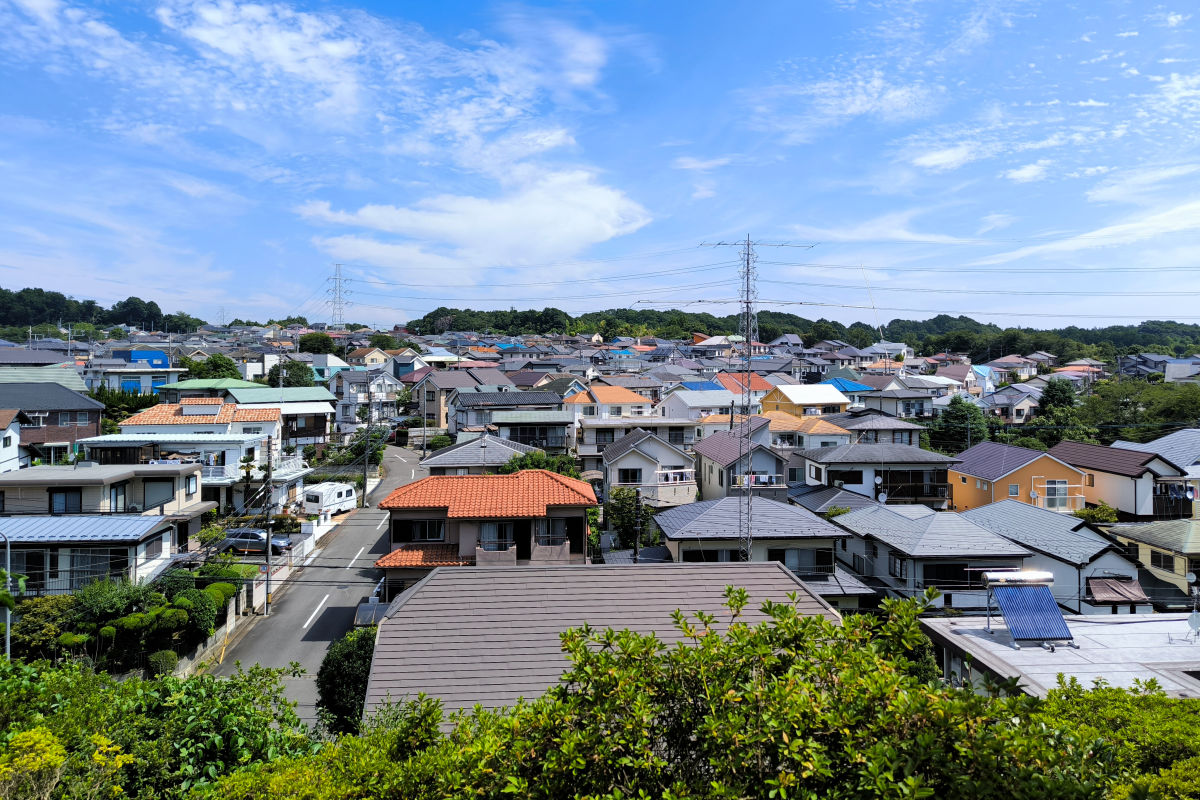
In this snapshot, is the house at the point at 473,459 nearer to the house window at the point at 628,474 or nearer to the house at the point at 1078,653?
the house window at the point at 628,474

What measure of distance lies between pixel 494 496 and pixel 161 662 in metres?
8.20

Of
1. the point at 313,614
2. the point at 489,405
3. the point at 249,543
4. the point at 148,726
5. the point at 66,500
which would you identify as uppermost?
the point at 489,405

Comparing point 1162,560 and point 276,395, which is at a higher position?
point 276,395

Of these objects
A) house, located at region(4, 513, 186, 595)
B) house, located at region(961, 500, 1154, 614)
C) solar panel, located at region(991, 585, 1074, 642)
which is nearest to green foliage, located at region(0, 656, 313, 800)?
solar panel, located at region(991, 585, 1074, 642)

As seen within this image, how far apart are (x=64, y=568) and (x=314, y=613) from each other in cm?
602

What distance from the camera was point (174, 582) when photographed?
55.9ft

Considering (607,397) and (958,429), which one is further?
(958,429)

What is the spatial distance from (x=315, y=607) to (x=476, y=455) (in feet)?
30.9

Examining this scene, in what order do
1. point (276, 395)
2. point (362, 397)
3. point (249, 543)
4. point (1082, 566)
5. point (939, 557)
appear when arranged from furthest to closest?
1. point (362, 397)
2. point (276, 395)
3. point (249, 543)
4. point (1082, 566)
5. point (939, 557)

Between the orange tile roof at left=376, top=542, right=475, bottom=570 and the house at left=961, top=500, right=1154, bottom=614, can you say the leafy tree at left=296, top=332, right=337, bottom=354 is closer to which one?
the orange tile roof at left=376, top=542, right=475, bottom=570

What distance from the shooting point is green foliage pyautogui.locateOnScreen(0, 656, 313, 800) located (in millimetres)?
5121

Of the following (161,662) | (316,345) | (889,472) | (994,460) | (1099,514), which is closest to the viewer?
(161,662)

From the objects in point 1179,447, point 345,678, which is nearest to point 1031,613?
point 345,678

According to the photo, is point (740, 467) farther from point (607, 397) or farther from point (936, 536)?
point (607, 397)
